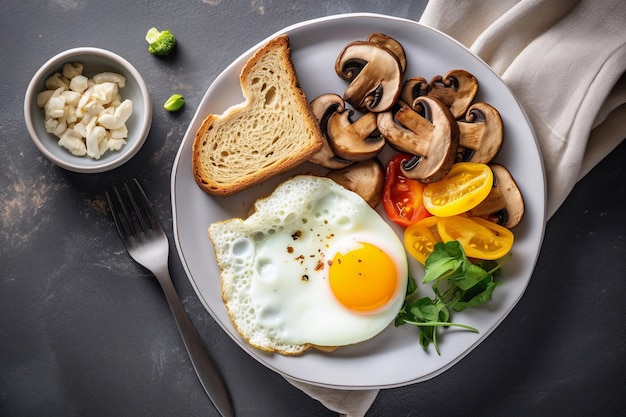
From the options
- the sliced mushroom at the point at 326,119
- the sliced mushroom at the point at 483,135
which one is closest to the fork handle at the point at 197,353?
the sliced mushroom at the point at 326,119

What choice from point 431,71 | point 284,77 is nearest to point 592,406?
point 431,71

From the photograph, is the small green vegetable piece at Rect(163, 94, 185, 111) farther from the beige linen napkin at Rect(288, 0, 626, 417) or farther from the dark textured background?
the beige linen napkin at Rect(288, 0, 626, 417)

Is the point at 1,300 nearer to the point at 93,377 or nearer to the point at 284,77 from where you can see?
the point at 93,377

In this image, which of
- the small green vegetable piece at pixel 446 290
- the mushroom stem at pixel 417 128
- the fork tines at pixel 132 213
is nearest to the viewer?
the small green vegetable piece at pixel 446 290

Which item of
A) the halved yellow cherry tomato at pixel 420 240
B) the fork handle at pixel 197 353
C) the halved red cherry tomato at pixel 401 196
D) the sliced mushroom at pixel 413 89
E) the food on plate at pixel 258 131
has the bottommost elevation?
the fork handle at pixel 197 353

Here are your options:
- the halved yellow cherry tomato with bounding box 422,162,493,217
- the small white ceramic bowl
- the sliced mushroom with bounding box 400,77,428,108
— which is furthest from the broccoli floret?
the halved yellow cherry tomato with bounding box 422,162,493,217

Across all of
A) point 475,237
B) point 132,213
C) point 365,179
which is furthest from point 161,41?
point 475,237

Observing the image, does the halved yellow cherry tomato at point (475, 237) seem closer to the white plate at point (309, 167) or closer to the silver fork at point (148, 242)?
the white plate at point (309, 167)
